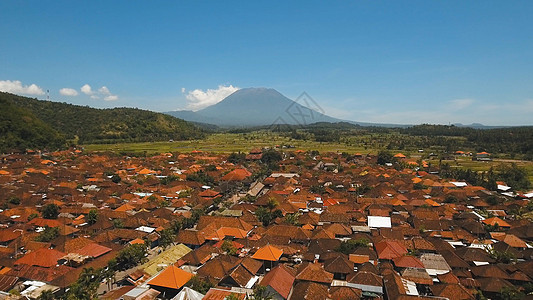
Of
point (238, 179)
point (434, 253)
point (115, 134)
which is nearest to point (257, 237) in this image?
point (434, 253)

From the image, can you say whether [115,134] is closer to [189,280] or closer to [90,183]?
[90,183]

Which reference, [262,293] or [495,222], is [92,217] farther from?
[495,222]

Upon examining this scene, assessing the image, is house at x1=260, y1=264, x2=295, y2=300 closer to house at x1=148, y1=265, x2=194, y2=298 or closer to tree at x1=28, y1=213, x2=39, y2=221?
house at x1=148, y1=265, x2=194, y2=298

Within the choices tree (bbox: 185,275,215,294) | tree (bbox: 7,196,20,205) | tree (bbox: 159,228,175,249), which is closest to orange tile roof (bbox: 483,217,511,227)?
tree (bbox: 185,275,215,294)

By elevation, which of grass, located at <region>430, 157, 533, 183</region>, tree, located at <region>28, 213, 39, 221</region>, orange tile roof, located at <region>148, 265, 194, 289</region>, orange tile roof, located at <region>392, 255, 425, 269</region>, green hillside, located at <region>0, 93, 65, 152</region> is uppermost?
green hillside, located at <region>0, 93, 65, 152</region>

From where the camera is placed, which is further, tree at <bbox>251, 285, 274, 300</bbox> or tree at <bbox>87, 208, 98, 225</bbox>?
tree at <bbox>87, 208, 98, 225</bbox>

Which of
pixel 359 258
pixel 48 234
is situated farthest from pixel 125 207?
pixel 359 258

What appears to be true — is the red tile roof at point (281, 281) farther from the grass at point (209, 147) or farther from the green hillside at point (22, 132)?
the green hillside at point (22, 132)
